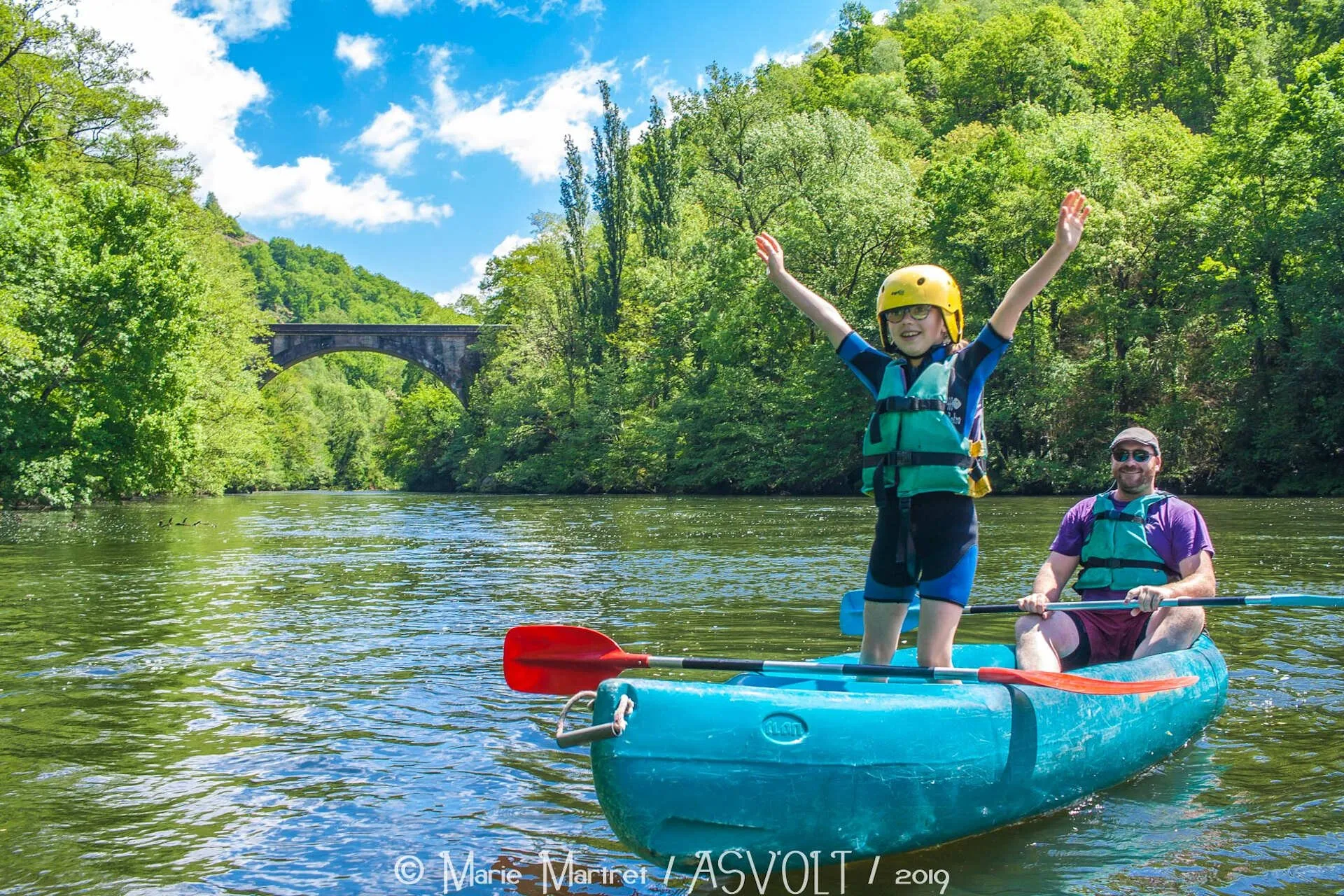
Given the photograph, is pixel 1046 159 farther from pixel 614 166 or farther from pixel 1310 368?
pixel 614 166

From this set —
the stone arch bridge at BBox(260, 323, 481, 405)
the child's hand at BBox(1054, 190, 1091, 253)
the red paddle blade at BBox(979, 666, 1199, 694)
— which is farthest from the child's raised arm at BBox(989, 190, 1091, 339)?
the stone arch bridge at BBox(260, 323, 481, 405)

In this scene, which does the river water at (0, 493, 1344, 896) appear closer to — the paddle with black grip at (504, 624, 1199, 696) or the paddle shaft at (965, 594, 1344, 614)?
the paddle with black grip at (504, 624, 1199, 696)

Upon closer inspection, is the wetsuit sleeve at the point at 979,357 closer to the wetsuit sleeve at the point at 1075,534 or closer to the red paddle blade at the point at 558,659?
the red paddle blade at the point at 558,659

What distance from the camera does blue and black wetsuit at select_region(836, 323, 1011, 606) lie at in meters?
3.80

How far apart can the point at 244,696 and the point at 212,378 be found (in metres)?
32.6

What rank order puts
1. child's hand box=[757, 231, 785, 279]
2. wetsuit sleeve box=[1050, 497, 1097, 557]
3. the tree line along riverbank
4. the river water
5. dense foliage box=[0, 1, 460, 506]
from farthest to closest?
the tree line along riverbank, dense foliage box=[0, 1, 460, 506], wetsuit sleeve box=[1050, 497, 1097, 557], child's hand box=[757, 231, 785, 279], the river water

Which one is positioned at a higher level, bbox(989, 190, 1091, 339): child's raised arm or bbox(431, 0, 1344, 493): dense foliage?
bbox(431, 0, 1344, 493): dense foliage

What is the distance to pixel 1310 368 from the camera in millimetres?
25000

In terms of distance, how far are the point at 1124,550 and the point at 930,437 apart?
2.30m

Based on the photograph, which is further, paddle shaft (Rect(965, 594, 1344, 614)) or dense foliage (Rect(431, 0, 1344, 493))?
dense foliage (Rect(431, 0, 1344, 493))

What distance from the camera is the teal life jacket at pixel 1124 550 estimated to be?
5.51 m

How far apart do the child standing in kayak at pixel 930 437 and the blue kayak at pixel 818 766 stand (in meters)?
0.34

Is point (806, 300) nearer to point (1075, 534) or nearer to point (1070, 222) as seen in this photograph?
point (1070, 222)

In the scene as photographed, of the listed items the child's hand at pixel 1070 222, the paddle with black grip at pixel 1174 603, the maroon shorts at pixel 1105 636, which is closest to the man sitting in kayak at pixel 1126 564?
the maroon shorts at pixel 1105 636
